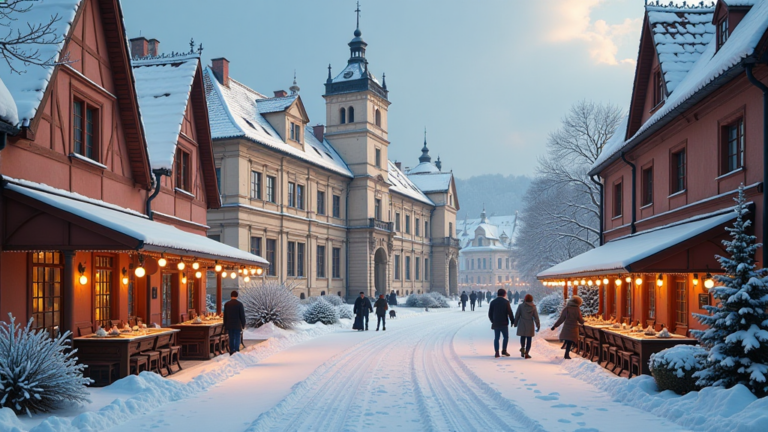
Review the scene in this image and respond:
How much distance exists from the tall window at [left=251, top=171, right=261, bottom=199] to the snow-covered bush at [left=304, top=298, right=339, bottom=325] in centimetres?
964

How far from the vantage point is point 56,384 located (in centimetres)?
947

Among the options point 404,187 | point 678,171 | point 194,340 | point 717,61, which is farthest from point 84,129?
point 404,187

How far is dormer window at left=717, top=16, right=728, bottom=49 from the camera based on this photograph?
14.5 meters

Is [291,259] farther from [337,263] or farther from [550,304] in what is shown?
[550,304]

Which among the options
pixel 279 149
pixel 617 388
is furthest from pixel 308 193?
pixel 617 388

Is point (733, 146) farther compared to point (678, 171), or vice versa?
point (678, 171)

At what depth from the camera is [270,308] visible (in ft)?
82.5

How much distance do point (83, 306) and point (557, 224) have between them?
109 feet

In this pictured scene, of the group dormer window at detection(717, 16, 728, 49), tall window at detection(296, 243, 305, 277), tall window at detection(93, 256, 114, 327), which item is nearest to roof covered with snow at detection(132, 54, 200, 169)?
tall window at detection(93, 256, 114, 327)

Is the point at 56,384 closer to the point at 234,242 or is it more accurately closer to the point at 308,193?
the point at 234,242

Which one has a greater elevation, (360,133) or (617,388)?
(360,133)

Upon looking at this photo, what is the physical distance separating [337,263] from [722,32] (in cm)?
3726

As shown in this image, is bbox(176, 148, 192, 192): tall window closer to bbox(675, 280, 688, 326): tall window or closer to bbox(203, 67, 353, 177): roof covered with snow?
bbox(675, 280, 688, 326): tall window

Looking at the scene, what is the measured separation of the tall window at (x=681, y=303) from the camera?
1497cm
